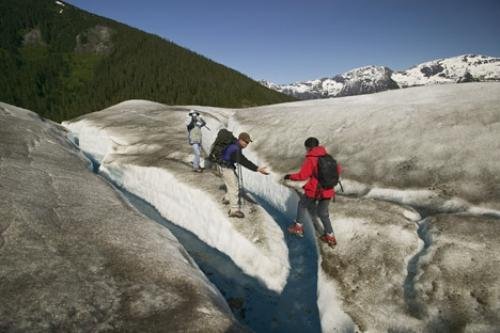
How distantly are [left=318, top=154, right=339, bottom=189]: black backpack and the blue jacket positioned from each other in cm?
288

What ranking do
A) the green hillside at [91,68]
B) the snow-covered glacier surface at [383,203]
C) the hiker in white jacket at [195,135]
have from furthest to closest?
1. the green hillside at [91,68]
2. the hiker in white jacket at [195,135]
3. the snow-covered glacier surface at [383,203]

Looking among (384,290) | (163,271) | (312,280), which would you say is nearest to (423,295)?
(384,290)

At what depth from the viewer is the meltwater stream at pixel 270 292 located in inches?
415

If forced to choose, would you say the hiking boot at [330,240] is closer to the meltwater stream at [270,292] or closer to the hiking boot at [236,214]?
the meltwater stream at [270,292]

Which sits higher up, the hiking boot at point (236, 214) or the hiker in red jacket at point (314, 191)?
the hiker in red jacket at point (314, 191)

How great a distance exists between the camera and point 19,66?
13812 centimetres

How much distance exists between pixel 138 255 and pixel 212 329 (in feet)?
12.6

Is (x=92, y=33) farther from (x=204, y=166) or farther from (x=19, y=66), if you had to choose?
(x=204, y=166)

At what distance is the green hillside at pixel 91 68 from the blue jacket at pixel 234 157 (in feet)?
377

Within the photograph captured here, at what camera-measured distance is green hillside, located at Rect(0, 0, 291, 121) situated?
126 meters

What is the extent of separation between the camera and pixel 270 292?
1196cm

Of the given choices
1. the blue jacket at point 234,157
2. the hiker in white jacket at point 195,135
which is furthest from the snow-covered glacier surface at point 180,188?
the blue jacket at point 234,157

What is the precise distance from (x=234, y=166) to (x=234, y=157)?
749mm

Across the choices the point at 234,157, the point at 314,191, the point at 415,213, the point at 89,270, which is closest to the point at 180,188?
the point at 234,157
